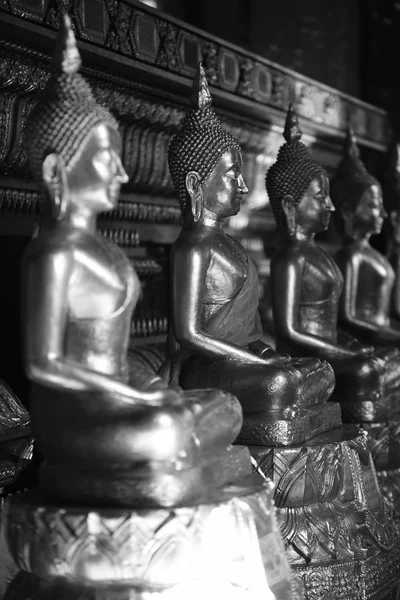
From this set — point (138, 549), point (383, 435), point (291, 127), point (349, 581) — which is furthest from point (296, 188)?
point (138, 549)

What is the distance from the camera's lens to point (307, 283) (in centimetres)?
316

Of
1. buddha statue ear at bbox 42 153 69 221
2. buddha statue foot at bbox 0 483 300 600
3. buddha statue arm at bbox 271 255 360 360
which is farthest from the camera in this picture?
buddha statue arm at bbox 271 255 360 360

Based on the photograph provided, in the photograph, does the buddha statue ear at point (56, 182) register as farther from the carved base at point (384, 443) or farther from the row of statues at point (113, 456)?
the carved base at point (384, 443)

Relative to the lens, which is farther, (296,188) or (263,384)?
(296,188)

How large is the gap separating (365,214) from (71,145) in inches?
74.8

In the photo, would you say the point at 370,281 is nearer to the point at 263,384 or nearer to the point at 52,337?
the point at 263,384

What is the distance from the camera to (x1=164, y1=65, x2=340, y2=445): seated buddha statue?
2562 mm

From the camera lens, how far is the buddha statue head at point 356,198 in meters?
3.64

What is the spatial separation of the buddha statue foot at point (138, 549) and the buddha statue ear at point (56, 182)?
0.54m

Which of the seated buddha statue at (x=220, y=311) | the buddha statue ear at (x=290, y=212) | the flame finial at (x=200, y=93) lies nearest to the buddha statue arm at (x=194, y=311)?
the seated buddha statue at (x=220, y=311)

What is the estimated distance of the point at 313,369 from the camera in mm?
2678

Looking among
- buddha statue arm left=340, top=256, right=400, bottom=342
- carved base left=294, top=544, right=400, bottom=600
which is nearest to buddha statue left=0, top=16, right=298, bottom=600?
carved base left=294, top=544, right=400, bottom=600

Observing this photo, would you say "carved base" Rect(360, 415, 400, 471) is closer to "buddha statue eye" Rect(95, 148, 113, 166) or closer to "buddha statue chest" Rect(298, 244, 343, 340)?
"buddha statue chest" Rect(298, 244, 343, 340)

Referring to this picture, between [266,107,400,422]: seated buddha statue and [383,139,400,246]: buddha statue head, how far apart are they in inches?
45.0
